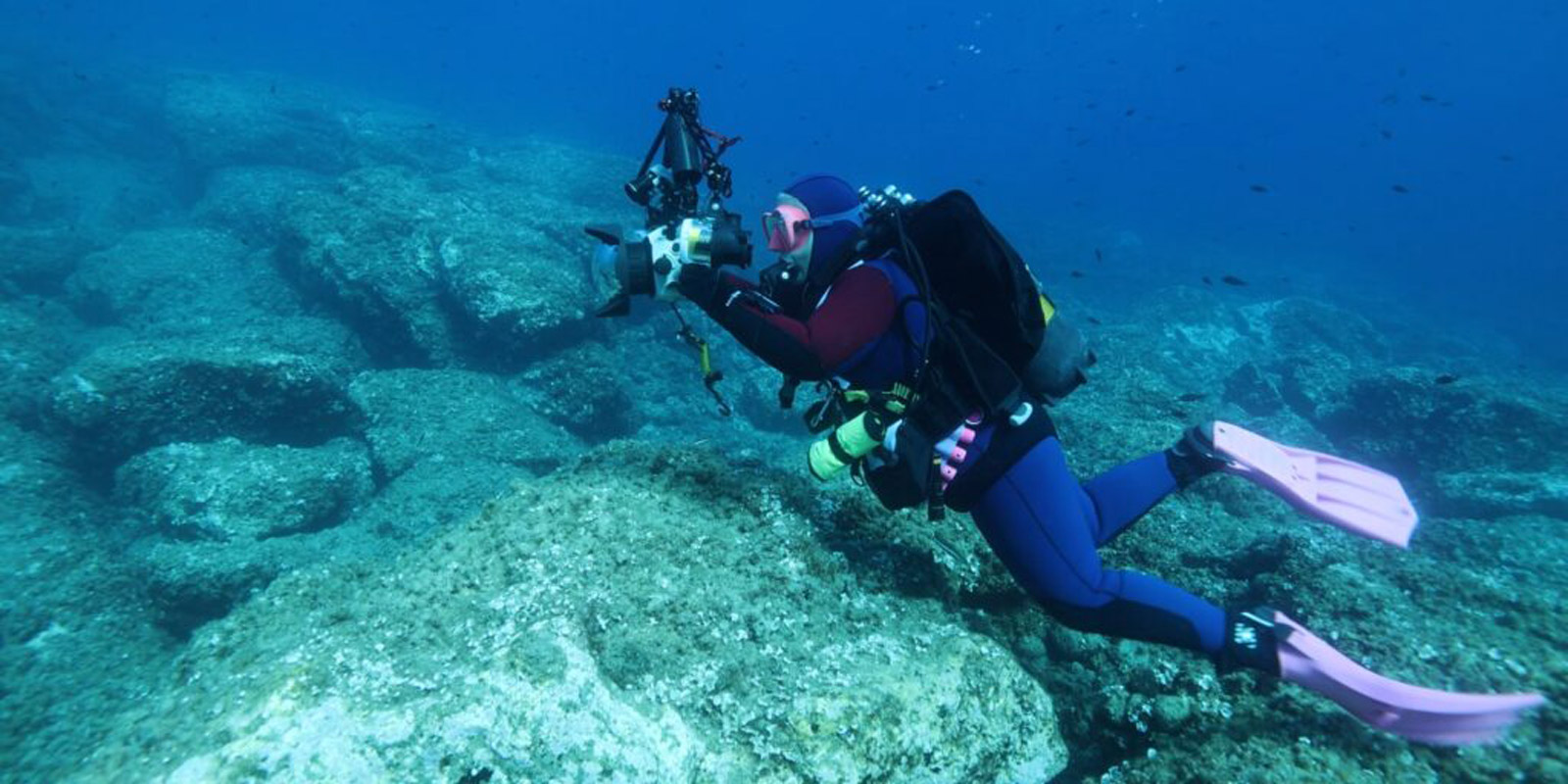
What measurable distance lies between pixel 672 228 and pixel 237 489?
286 inches

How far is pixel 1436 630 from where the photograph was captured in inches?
136

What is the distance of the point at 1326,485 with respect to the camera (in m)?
3.92

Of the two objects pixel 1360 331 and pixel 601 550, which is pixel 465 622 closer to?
pixel 601 550

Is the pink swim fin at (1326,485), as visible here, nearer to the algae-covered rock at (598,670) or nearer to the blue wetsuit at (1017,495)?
the blue wetsuit at (1017,495)

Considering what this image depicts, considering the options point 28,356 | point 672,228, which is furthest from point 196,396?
point 672,228

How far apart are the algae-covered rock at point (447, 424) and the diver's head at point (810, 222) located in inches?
263

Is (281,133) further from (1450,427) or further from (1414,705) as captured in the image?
(1450,427)

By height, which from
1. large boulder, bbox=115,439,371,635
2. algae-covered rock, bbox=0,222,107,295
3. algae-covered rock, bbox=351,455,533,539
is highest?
algae-covered rock, bbox=0,222,107,295

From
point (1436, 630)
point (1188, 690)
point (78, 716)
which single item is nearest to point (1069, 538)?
point (1188, 690)

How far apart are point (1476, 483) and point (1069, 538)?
11.6 metres

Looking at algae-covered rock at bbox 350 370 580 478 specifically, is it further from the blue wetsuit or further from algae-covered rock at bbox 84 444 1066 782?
the blue wetsuit

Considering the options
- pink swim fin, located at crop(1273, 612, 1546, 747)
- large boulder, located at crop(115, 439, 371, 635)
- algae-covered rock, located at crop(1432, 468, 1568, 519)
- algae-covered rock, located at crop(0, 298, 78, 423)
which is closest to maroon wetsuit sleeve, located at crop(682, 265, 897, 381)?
pink swim fin, located at crop(1273, 612, 1546, 747)

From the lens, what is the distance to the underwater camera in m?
3.55

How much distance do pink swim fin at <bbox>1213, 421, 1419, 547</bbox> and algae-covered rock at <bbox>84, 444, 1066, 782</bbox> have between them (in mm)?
1881
